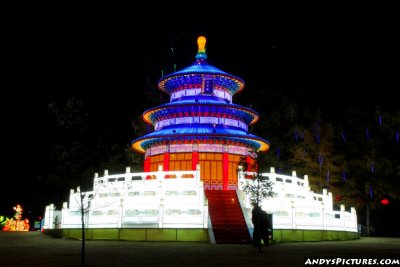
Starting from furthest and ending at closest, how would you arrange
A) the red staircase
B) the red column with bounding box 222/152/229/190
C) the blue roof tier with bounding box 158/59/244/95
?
the blue roof tier with bounding box 158/59/244/95
the red column with bounding box 222/152/229/190
the red staircase

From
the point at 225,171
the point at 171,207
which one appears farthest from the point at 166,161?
Answer: the point at 171,207

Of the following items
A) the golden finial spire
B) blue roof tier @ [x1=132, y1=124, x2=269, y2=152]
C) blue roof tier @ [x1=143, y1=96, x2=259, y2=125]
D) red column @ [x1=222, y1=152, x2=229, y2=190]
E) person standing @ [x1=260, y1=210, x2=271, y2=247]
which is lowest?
person standing @ [x1=260, y1=210, x2=271, y2=247]

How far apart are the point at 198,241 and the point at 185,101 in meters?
14.1

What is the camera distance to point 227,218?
2150cm

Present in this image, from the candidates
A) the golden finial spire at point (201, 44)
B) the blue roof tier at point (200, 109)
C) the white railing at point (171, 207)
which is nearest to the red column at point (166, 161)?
the blue roof tier at point (200, 109)

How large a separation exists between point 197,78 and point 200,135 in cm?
573

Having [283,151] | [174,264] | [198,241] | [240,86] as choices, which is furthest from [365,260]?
[283,151]

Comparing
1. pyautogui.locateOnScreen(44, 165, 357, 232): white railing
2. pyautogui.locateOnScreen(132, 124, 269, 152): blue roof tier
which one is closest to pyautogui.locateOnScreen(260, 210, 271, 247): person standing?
pyautogui.locateOnScreen(44, 165, 357, 232): white railing

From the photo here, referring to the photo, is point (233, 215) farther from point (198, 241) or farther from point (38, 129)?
point (38, 129)

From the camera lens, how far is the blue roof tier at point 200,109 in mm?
32287

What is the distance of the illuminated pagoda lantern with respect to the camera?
1220 inches

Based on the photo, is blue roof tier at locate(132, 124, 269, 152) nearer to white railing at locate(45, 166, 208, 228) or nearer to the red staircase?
the red staircase

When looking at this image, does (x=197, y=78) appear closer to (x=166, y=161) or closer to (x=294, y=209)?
(x=166, y=161)

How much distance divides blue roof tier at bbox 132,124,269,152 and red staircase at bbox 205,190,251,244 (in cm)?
696
